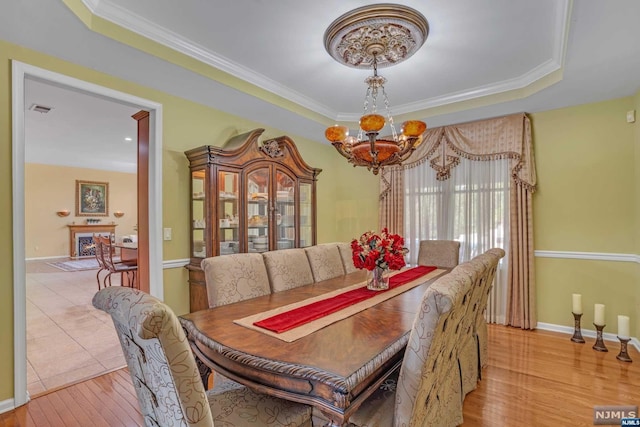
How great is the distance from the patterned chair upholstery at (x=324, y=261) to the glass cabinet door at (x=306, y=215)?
91 cm

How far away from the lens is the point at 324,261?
2965mm

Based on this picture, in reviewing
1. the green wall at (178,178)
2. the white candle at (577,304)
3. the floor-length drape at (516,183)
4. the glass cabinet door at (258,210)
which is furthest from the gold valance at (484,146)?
the glass cabinet door at (258,210)

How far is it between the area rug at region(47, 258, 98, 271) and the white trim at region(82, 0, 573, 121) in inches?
269

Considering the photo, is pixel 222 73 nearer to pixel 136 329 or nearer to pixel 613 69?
pixel 136 329

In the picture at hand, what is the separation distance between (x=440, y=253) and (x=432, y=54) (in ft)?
6.61

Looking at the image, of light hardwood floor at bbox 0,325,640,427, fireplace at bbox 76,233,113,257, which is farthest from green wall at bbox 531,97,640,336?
fireplace at bbox 76,233,113,257

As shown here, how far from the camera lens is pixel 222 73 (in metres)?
2.81

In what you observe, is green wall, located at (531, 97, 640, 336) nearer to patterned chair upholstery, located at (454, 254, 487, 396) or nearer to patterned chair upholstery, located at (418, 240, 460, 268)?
patterned chair upholstery, located at (418, 240, 460, 268)

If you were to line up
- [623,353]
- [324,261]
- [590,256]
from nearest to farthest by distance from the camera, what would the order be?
[623,353], [324,261], [590,256]

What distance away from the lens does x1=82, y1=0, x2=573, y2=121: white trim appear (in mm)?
2059

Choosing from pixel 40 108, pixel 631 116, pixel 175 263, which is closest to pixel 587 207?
pixel 631 116

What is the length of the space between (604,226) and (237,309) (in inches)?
147

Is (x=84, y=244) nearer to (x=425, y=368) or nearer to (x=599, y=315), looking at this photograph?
(x=425, y=368)

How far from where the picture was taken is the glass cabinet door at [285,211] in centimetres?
369
